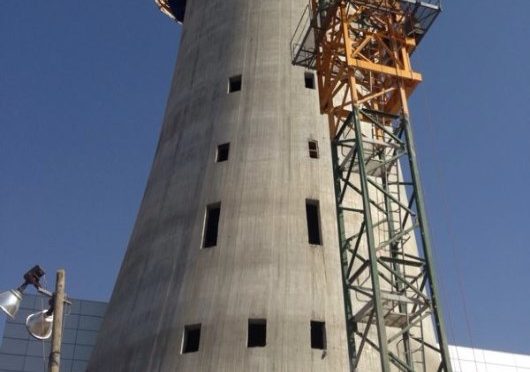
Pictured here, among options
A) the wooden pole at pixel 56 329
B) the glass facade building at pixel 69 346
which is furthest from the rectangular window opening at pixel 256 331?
the glass facade building at pixel 69 346

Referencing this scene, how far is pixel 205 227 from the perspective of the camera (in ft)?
80.0

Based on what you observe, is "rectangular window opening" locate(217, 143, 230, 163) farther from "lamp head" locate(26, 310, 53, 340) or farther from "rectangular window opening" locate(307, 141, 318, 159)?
"lamp head" locate(26, 310, 53, 340)

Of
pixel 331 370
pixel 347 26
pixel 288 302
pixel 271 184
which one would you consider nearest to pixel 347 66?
pixel 347 26

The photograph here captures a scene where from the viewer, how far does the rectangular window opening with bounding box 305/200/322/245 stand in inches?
939

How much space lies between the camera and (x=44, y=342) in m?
35.5

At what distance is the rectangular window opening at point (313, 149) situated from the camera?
25.6m

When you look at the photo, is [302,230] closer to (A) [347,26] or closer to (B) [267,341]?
(B) [267,341]

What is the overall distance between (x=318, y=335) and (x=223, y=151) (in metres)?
7.79

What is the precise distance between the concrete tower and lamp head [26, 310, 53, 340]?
976 centimetres

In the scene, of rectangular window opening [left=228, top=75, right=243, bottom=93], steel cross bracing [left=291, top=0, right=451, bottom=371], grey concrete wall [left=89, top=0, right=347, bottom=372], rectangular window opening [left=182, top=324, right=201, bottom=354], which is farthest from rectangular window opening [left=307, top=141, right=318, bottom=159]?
rectangular window opening [left=182, top=324, right=201, bottom=354]

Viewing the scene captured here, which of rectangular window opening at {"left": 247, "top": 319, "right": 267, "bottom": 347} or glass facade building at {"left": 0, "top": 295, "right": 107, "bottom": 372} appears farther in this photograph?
glass facade building at {"left": 0, "top": 295, "right": 107, "bottom": 372}

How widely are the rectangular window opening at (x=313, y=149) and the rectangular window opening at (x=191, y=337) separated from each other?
23.5 feet

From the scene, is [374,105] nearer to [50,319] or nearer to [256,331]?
[256,331]

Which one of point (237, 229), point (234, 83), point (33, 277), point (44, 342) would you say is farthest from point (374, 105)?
point (44, 342)
